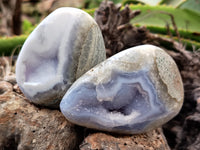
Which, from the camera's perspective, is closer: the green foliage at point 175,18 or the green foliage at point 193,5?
the green foliage at point 175,18

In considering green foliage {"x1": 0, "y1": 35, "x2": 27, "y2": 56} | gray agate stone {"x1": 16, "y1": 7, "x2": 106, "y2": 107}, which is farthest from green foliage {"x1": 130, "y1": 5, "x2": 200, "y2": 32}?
gray agate stone {"x1": 16, "y1": 7, "x2": 106, "y2": 107}

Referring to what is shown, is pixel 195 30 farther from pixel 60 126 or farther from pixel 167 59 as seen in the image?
pixel 60 126

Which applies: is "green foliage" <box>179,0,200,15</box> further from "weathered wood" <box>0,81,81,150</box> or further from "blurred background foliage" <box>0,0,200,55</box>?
"weathered wood" <box>0,81,81,150</box>

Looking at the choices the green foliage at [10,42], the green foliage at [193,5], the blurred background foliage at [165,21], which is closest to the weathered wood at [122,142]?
the blurred background foliage at [165,21]

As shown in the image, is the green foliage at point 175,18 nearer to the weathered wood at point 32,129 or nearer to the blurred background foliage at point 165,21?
the blurred background foliage at point 165,21

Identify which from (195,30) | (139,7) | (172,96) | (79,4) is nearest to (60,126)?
(172,96)

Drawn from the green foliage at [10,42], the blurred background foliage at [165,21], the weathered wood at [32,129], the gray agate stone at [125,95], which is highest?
the gray agate stone at [125,95]

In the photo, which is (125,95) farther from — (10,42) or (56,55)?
(10,42)
